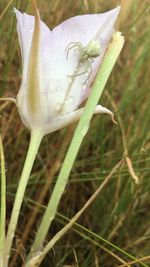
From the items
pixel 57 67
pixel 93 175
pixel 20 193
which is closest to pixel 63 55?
pixel 57 67

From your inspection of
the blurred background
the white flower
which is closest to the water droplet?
the white flower

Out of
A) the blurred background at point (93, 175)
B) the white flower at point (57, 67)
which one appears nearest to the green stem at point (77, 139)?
the white flower at point (57, 67)

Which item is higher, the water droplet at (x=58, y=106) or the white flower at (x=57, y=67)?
the white flower at (x=57, y=67)

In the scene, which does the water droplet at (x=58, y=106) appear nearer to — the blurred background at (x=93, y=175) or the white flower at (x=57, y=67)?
the white flower at (x=57, y=67)

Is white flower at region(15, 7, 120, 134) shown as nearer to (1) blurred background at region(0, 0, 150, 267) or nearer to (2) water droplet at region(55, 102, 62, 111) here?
(2) water droplet at region(55, 102, 62, 111)

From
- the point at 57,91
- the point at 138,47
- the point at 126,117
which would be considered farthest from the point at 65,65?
the point at 138,47

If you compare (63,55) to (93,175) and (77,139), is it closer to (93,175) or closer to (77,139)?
(77,139)
